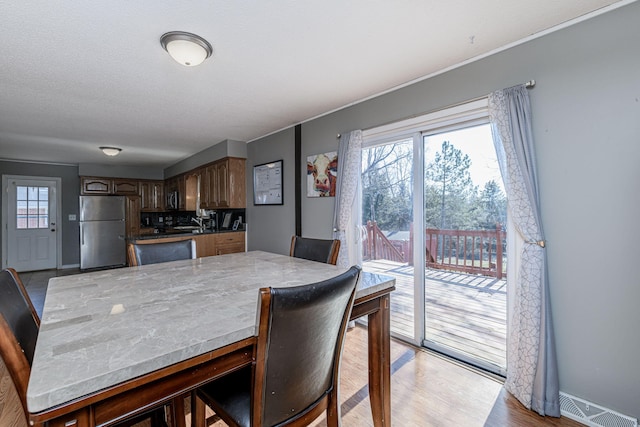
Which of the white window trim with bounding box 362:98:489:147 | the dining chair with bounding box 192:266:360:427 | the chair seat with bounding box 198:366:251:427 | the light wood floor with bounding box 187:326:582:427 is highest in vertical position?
the white window trim with bounding box 362:98:489:147

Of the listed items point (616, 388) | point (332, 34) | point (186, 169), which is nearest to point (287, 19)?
point (332, 34)

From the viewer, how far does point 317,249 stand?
2.08 m

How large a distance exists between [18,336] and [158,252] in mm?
1242

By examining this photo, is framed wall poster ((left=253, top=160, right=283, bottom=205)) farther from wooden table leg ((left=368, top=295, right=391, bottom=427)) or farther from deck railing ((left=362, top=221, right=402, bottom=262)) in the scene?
wooden table leg ((left=368, top=295, right=391, bottom=427))

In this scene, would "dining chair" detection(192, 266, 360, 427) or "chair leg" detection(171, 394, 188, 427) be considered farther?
"chair leg" detection(171, 394, 188, 427)

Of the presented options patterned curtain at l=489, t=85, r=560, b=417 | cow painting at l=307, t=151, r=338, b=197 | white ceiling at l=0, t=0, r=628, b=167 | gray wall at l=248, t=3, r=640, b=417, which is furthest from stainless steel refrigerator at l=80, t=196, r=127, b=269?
gray wall at l=248, t=3, r=640, b=417

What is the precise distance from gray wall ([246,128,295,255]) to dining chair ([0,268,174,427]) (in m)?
2.70

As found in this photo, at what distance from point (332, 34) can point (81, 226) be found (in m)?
6.79

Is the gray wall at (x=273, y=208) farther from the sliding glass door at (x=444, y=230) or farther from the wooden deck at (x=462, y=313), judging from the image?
the wooden deck at (x=462, y=313)

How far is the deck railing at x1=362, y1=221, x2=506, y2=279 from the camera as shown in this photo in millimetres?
2135

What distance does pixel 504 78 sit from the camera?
6.38 ft

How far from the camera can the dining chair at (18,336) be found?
66cm

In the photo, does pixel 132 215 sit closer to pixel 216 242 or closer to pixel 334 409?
pixel 216 242

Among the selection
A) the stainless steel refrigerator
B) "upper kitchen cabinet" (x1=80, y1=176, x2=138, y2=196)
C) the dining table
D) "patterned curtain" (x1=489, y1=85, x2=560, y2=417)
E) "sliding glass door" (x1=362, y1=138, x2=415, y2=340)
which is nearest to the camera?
the dining table
